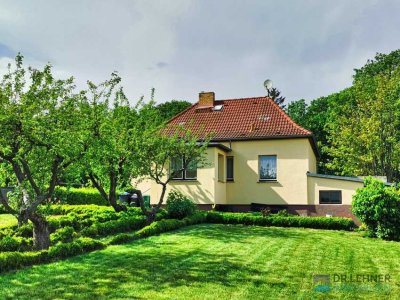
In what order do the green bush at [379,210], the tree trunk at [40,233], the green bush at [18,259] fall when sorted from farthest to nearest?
the green bush at [379,210]
the tree trunk at [40,233]
the green bush at [18,259]

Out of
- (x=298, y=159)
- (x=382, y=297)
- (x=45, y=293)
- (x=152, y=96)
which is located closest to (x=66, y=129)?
(x=45, y=293)

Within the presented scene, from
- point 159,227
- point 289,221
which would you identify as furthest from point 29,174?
point 289,221

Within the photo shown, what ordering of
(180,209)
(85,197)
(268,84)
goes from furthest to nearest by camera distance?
(268,84)
(85,197)
(180,209)

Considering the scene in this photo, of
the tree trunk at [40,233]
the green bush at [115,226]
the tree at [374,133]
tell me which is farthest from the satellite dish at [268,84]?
the tree trunk at [40,233]

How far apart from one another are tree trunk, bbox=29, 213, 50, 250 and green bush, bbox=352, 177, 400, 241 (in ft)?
37.5

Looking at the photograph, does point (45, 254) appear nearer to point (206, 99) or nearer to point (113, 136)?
point (113, 136)

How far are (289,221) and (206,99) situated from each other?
40.3ft

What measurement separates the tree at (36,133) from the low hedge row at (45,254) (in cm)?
149

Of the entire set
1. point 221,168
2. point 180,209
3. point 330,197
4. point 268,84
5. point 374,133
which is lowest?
point 180,209

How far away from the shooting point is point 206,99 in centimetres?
2781

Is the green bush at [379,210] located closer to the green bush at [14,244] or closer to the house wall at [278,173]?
the house wall at [278,173]

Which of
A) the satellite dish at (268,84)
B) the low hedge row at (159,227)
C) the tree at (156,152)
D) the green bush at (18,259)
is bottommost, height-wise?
the green bush at (18,259)

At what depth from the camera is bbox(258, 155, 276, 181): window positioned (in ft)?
77.5

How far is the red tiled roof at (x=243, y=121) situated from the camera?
23.6 m
